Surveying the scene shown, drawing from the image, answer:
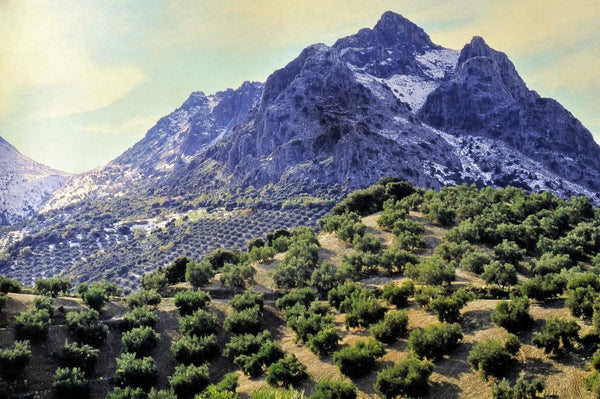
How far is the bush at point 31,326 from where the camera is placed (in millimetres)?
37188

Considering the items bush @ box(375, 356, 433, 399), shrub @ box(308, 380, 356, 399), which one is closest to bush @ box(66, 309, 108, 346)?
shrub @ box(308, 380, 356, 399)

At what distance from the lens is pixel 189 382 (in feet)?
112

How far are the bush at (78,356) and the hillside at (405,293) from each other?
756 mm

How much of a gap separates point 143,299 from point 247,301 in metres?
12.8

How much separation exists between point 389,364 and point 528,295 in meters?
14.1

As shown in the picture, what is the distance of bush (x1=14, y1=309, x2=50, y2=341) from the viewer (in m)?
37.2

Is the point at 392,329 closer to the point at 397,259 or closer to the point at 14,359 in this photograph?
the point at 397,259

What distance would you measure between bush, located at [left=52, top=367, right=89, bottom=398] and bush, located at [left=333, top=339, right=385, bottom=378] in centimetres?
2030

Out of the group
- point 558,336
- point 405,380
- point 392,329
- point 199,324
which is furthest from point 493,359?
point 199,324

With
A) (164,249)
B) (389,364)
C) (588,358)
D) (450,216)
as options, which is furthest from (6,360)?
(164,249)

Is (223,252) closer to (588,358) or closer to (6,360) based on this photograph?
(6,360)

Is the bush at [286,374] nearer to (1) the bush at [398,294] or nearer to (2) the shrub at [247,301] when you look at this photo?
(1) the bush at [398,294]

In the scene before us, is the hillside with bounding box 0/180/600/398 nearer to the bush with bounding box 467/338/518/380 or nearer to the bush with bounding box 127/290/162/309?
the bush with bounding box 127/290/162/309

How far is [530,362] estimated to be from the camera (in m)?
27.2
